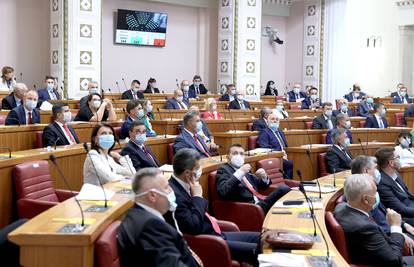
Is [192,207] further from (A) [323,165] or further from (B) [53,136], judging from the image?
(A) [323,165]

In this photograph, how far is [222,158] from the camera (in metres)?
6.27

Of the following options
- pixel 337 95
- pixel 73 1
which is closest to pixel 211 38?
pixel 337 95

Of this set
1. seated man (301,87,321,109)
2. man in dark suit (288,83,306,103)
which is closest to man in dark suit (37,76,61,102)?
seated man (301,87,321,109)

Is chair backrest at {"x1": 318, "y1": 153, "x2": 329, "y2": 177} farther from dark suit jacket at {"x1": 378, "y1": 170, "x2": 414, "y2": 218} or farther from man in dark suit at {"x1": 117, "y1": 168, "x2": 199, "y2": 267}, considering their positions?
man in dark suit at {"x1": 117, "y1": 168, "x2": 199, "y2": 267}

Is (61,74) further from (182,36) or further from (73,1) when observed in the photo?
(182,36)

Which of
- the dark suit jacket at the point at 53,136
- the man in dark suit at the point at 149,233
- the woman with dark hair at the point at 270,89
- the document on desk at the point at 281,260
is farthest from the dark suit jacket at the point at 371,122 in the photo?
the man in dark suit at the point at 149,233

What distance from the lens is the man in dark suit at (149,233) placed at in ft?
9.44

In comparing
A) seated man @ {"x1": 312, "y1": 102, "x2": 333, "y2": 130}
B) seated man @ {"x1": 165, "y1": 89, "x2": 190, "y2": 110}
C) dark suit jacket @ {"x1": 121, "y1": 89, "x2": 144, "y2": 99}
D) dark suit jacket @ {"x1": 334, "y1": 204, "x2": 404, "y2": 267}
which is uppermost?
dark suit jacket @ {"x1": 121, "y1": 89, "x2": 144, "y2": 99}

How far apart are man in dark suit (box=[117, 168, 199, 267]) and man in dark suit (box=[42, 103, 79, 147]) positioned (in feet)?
11.6

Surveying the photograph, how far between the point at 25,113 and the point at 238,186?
3.66 metres

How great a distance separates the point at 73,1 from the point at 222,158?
22.4ft

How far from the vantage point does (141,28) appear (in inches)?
579

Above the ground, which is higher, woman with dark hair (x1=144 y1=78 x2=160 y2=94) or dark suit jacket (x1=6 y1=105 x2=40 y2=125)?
woman with dark hair (x1=144 y1=78 x2=160 y2=94)

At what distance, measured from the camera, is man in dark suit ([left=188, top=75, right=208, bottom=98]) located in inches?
552
